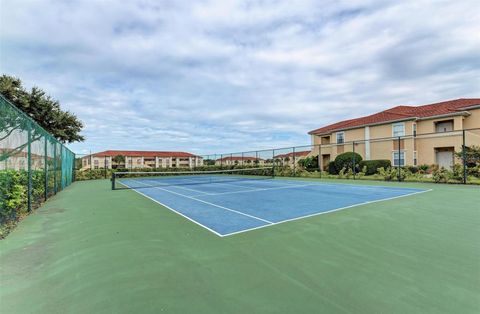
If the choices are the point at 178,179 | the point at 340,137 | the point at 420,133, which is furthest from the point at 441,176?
the point at 178,179

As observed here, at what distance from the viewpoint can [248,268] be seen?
2775 millimetres

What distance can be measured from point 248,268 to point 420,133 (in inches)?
1043

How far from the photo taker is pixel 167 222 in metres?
5.05

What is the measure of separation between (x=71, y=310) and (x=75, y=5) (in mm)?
7632

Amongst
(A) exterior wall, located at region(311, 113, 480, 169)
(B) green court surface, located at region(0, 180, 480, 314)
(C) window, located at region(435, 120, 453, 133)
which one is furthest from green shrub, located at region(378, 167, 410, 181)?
(C) window, located at region(435, 120, 453, 133)

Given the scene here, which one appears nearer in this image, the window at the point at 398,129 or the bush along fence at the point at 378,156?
the bush along fence at the point at 378,156

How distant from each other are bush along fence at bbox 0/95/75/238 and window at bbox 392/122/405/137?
88.8ft

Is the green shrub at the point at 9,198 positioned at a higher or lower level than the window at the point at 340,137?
lower

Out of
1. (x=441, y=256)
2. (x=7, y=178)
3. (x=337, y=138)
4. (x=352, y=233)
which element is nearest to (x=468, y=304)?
(x=441, y=256)

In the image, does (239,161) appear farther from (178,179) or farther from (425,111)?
(425,111)

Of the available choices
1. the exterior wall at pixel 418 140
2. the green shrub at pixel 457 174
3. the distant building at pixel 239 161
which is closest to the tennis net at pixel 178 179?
the distant building at pixel 239 161

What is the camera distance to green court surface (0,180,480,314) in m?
2.08

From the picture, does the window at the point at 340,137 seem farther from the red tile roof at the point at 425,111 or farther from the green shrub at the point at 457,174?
the green shrub at the point at 457,174

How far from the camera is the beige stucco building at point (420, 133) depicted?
2033 centimetres
